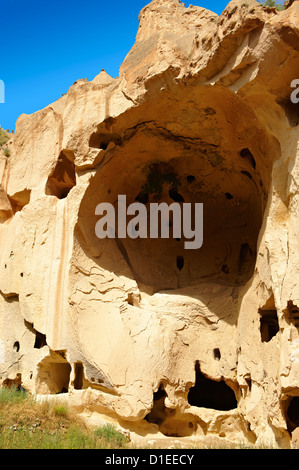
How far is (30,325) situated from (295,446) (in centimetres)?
534

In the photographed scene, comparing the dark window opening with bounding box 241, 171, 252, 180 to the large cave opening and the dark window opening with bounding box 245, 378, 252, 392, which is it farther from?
the dark window opening with bounding box 245, 378, 252, 392

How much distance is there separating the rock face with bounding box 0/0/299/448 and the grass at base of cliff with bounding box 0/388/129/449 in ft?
2.10

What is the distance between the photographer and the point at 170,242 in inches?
415

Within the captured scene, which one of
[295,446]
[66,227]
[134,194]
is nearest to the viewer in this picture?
[295,446]

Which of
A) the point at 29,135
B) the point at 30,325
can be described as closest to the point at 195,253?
the point at 30,325

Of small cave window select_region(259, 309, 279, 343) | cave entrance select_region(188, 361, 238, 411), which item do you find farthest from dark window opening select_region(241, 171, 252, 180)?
cave entrance select_region(188, 361, 238, 411)

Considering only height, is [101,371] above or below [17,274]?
below

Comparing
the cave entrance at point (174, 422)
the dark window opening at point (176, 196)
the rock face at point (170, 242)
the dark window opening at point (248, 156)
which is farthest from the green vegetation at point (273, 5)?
the cave entrance at point (174, 422)

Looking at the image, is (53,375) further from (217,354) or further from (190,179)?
(190,179)

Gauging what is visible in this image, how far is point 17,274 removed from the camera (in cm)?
960

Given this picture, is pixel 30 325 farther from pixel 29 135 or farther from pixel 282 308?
pixel 282 308

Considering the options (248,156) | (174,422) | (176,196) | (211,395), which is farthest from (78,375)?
(248,156)

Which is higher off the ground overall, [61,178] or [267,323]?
[61,178]

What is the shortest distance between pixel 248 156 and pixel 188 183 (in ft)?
5.92
